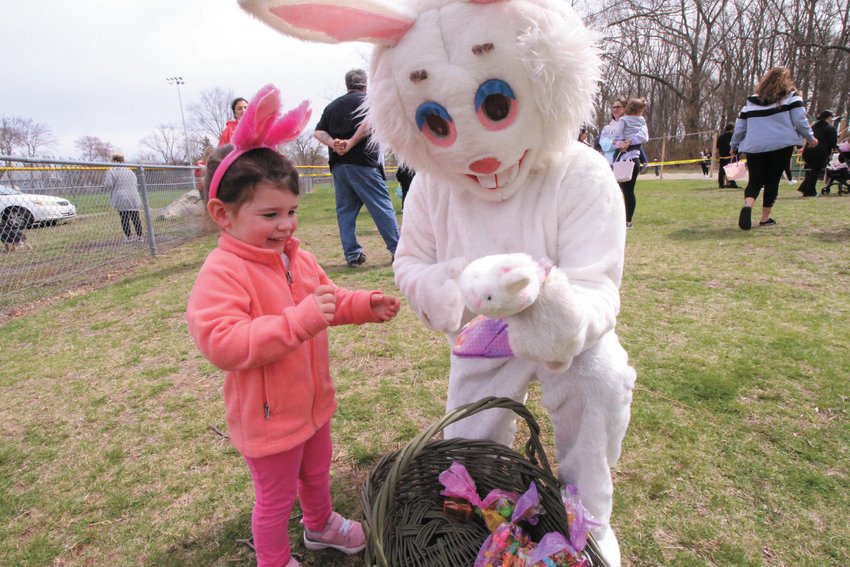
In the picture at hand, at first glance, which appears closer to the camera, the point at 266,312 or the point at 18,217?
the point at 266,312

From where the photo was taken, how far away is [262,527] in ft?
4.42

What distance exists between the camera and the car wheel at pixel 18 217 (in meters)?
4.74

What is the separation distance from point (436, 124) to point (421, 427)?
1.30 metres

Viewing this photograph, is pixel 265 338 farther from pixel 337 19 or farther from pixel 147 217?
pixel 147 217

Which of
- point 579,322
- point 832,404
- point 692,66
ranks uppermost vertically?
point 692,66

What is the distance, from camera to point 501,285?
87cm

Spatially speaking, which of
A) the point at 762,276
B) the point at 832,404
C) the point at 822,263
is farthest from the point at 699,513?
the point at 822,263

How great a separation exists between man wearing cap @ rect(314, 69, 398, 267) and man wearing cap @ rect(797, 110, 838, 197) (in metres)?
7.83

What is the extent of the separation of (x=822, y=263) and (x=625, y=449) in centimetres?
327

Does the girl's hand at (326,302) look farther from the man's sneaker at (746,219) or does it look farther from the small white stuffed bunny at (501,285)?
the man's sneaker at (746,219)

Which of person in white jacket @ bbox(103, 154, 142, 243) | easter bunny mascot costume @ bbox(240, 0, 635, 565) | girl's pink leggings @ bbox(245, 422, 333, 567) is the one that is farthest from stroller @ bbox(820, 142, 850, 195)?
person in white jacket @ bbox(103, 154, 142, 243)

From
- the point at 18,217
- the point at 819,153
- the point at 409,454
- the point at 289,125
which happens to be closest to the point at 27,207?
the point at 18,217

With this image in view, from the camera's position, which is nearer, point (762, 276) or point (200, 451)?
point (200, 451)

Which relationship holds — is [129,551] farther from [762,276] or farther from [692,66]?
[692,66]
